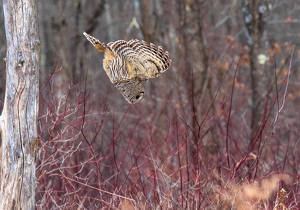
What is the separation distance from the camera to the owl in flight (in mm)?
4172

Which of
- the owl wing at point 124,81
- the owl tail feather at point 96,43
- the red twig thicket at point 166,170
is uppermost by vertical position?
the owl tail feather at point 96,43

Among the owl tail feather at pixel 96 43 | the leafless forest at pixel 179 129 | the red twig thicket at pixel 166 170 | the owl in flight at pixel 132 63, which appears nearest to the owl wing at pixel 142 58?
the owl in flight at pixel 132 63

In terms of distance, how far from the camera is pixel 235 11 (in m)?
13.5

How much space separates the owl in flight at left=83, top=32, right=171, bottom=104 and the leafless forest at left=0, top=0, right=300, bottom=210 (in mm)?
306

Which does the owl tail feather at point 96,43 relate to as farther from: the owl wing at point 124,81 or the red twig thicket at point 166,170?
the red twig thicket at point 166,170

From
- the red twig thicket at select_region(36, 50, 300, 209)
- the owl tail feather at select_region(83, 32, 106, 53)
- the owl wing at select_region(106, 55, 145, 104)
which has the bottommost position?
the red twig thicket at select_region(36, 50, 300, 209)

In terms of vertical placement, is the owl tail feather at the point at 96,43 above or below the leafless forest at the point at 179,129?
above

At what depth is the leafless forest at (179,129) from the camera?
3.76m

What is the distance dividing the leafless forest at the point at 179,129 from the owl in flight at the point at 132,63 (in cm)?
31

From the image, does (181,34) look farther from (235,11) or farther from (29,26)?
(235,11)

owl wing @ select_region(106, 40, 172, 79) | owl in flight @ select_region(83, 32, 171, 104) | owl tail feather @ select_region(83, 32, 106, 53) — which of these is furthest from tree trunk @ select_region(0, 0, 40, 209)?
owl wing @ select_region(106, 40, 172, 79)

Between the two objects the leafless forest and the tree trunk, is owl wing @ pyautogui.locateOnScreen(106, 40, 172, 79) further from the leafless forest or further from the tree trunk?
the tree trunk

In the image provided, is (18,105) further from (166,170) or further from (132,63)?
(166,170)

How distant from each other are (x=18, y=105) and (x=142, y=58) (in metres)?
1.46
